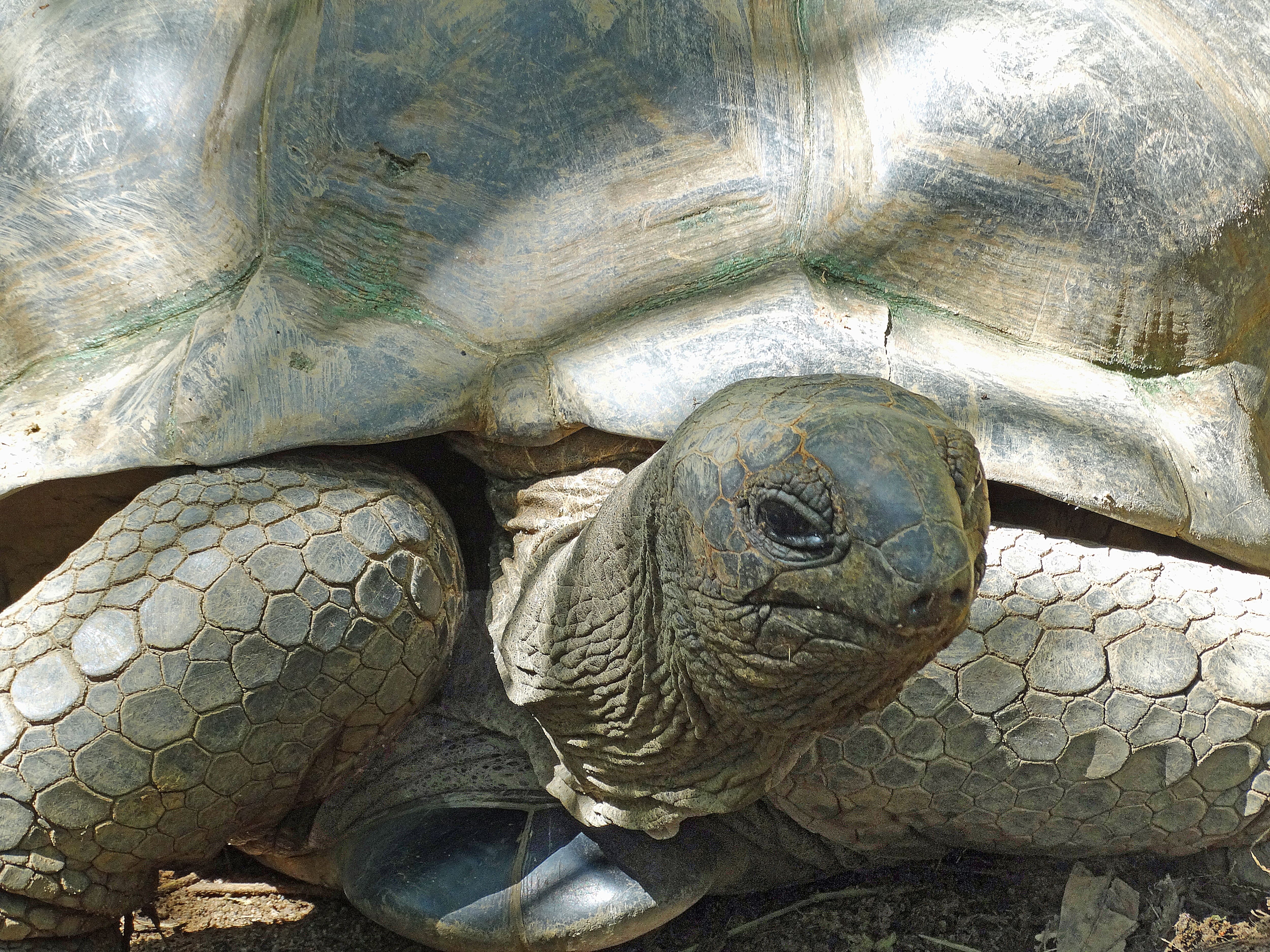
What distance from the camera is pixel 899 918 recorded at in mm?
2586

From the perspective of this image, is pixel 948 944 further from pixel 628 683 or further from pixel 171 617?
pixel 171 617

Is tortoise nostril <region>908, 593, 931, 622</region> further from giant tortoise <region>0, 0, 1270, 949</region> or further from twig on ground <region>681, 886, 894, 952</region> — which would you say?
twig on ground <region>681, 886, 894, 952</region>

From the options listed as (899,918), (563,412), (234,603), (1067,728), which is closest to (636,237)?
(563,412)

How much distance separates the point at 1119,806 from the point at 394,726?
1512mm

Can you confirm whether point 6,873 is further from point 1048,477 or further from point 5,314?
point 1048,477

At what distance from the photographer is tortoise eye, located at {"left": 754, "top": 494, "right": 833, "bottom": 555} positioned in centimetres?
153

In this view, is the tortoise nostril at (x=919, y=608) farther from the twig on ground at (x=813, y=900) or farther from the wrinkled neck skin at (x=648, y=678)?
the twig on ground at (x=813, y=900)

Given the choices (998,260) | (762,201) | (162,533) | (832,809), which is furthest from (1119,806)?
(162,533)

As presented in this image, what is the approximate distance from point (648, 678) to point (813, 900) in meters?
0.98

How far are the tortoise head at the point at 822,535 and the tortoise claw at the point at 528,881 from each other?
2.71 ft

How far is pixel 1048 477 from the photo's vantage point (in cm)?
237

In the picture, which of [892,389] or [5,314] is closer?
[892,389]

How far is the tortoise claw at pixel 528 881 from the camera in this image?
244 centimetres

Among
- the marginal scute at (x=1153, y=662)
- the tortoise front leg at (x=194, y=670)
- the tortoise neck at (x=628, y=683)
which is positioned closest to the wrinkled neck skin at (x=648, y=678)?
the tortoise neck at (x=628, y=683)
